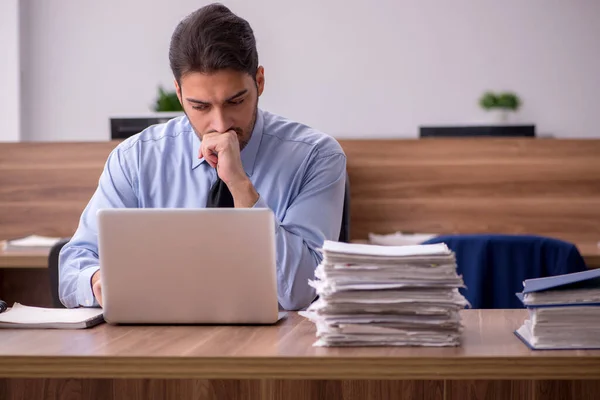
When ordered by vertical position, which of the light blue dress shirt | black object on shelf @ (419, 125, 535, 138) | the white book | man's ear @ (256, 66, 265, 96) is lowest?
the white book

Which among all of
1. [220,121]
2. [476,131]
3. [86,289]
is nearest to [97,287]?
[86,289]

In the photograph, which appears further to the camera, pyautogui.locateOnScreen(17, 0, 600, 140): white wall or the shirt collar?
pyautogui.locateOnScreen(17, 0, 600, 140): white wall

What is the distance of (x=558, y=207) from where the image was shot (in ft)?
10.2

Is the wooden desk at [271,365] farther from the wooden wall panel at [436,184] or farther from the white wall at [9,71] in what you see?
the white wall at [9,71]

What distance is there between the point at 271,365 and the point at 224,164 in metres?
0.70

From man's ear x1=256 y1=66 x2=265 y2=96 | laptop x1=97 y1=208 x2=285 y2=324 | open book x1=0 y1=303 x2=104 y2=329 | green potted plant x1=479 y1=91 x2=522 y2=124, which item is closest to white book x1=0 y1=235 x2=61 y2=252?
man's ear x1=256 y1=66 x2=265 y2=96

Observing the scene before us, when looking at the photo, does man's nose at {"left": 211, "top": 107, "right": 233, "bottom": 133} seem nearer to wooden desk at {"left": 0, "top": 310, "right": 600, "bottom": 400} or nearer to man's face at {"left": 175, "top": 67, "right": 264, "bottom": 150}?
man's face at {"left": 175, "top": 67, "right": 264, "bottom": 150}

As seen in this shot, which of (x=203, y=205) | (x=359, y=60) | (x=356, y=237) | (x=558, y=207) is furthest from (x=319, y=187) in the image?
(x=359, y=60)

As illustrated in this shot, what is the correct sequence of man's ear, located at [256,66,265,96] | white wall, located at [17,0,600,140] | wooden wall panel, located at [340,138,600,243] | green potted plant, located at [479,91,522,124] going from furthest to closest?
white wall, located at [17,0,600,140]
green potted plant, located at [479,91,522,124]
wooden wall panel, located at [340,138,600,243]
man's ear, located at [256,66,265,96]

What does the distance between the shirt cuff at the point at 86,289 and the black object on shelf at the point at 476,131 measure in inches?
107

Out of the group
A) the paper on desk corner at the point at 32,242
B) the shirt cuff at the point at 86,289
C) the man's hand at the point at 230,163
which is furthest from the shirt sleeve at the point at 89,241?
the paper on desk corner at the point at 32,242

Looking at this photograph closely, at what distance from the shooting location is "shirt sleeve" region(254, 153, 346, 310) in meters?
1.67

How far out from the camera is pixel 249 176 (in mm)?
1957

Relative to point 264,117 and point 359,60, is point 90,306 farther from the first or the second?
point 359,60
